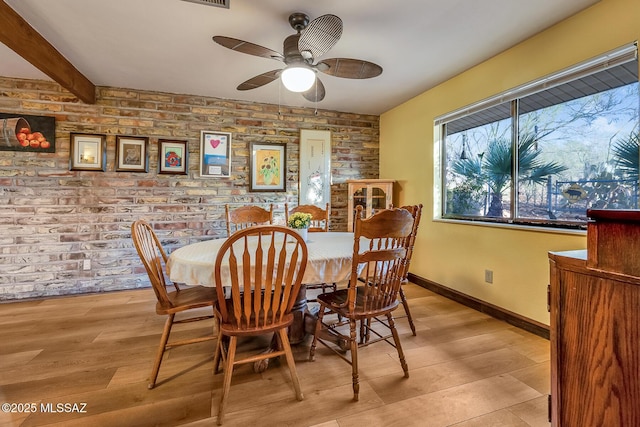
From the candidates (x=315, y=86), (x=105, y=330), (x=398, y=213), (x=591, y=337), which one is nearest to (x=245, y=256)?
(x=398, y=213)

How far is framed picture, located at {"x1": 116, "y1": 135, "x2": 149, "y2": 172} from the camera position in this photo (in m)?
3.24

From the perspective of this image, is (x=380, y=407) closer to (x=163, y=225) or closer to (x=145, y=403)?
(x=145, y=403)

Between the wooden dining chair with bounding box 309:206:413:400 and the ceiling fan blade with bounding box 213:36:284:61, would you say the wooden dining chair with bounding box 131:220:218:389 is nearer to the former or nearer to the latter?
the wooden dining chair with bounding box 309:206:413:400

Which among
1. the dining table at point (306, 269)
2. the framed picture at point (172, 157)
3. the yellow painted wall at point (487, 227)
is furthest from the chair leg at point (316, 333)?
the framed picture at point (172, 157)

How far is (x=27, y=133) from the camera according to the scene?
2965 millimetres

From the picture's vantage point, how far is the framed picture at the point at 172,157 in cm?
337

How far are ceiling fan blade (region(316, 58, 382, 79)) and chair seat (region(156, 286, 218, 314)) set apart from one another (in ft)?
5.51

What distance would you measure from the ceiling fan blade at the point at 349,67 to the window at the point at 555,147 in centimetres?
133

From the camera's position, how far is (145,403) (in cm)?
147

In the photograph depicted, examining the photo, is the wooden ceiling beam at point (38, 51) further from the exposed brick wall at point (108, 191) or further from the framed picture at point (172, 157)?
the framed picture at point (172, 157)

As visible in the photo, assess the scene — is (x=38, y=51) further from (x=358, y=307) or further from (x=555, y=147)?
(x=555, y=147)

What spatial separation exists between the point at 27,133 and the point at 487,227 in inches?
186

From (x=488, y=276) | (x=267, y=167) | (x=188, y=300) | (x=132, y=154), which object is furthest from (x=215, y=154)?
(x=488, y=276)

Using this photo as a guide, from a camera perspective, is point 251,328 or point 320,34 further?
point 320,34
